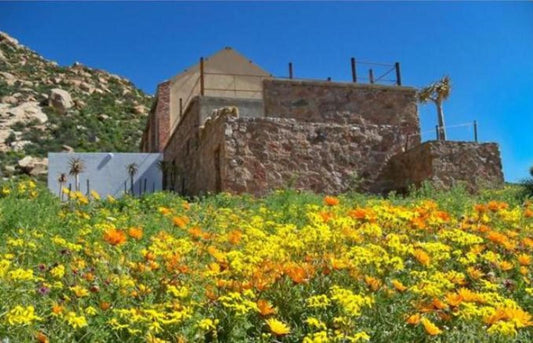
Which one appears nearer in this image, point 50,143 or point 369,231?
point 369,231

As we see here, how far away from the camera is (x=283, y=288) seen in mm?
3113

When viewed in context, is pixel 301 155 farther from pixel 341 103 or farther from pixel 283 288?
pixel 283 288

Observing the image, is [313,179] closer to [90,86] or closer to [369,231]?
A: [369,231]

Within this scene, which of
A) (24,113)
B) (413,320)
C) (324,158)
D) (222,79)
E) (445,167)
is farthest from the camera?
(24,113)

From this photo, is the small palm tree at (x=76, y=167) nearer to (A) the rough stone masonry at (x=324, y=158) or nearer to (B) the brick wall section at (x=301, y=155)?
(A) the rough stone masonry at (x=324, y=158)

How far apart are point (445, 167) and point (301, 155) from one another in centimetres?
315

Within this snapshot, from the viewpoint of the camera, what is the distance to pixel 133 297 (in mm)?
3068

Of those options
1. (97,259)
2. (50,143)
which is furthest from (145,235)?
(50,143)

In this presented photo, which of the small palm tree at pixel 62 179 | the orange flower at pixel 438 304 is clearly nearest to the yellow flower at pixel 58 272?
the orange flower at pixel 438 304

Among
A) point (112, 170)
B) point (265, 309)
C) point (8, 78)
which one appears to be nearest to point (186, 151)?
point (112, 170)

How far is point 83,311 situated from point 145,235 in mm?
2197

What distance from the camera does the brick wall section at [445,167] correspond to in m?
12.5

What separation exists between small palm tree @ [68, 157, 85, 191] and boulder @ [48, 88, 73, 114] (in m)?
19.2

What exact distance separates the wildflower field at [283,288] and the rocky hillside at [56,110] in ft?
90.2
